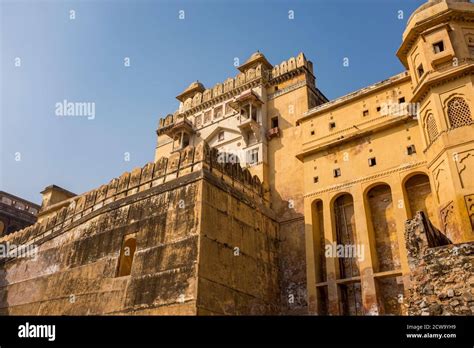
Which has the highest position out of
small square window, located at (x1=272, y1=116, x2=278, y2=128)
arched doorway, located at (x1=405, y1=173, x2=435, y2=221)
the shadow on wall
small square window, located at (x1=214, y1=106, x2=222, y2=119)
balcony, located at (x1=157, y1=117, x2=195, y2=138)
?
small square window, located at (x1=214, y1=106, x2=222, y2=119)

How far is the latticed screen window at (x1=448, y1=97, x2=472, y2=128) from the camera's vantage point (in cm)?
1492

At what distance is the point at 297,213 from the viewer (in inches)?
798

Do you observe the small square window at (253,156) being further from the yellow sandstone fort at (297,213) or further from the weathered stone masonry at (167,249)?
the weathered stone masonry at (167,249)

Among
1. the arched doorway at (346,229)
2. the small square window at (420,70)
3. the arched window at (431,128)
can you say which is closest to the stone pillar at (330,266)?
the arched doorway at (346,229)

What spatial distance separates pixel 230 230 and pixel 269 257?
3.24 m

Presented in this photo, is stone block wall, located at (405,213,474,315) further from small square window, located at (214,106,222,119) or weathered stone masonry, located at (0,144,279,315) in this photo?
small square window, located at (214,106,222,119)

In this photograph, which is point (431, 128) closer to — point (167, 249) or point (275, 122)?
point (275, 122)

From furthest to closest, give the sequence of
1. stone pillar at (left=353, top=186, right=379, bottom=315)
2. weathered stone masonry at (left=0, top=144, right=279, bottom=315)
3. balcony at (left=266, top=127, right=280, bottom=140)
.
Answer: balcony at (left=266, top=127, right=280, bottom=140) → stone pillar at (left=353, top=186, right=379, bottom=315) → weathered stone masonry at (left=0, top=144, right=279, bottom=315)

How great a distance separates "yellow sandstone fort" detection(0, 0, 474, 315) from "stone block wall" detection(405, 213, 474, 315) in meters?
0.86

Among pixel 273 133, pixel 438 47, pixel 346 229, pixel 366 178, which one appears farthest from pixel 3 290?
pixel 438 47

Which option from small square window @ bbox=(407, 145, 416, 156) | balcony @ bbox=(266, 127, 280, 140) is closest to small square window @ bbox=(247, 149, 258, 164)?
balcony @ bbox=(266, 127, 280, 140)

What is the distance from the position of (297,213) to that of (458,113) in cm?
831

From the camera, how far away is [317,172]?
20094 millimetres

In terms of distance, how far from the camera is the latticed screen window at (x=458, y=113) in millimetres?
14923
